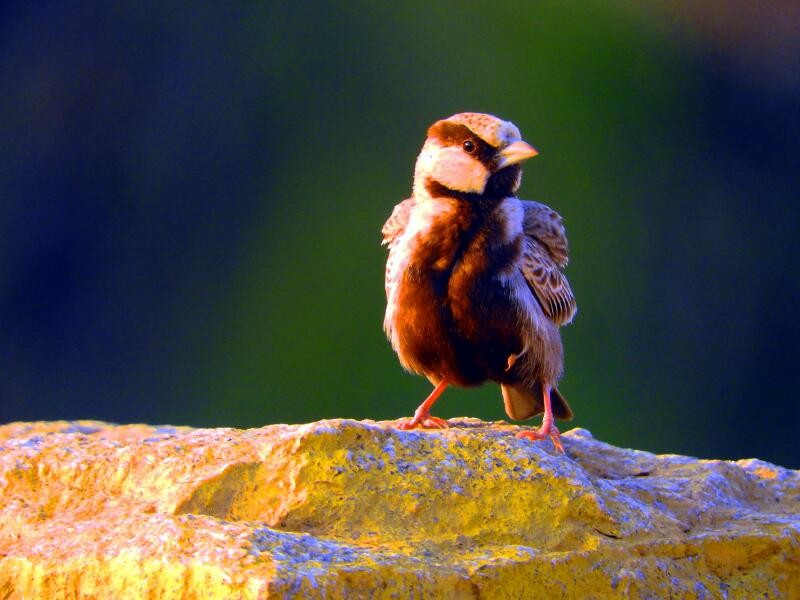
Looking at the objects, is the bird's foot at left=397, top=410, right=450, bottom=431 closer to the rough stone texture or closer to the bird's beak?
the rough stone texture

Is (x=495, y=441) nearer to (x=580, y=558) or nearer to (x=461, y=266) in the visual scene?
(x=580, y=558)

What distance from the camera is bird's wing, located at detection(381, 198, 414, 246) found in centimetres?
534

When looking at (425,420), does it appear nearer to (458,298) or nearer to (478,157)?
(458,298)

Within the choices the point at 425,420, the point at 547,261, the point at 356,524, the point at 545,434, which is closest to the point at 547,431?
the point at 545,434

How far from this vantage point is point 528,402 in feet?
17.6

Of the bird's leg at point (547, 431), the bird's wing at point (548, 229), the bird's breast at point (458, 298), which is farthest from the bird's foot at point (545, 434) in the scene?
the bird's wing at point (548, 229)

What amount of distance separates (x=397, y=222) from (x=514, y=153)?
2.63 ft

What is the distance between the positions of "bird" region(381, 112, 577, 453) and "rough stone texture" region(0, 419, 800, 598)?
1.04 m

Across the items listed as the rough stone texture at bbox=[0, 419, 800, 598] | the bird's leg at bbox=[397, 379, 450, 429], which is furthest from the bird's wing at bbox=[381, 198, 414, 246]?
the rough stone texture at bbox=[0, 419, 800, 598]

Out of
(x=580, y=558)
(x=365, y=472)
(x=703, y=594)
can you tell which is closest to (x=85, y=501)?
(x=365, y=472)

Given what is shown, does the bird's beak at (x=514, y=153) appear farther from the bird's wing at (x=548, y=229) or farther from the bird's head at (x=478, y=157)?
the bird's wing at (x=548, y=229)

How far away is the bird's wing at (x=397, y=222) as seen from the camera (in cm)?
534

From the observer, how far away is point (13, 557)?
3.03m

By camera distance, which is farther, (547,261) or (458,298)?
(547,261)
